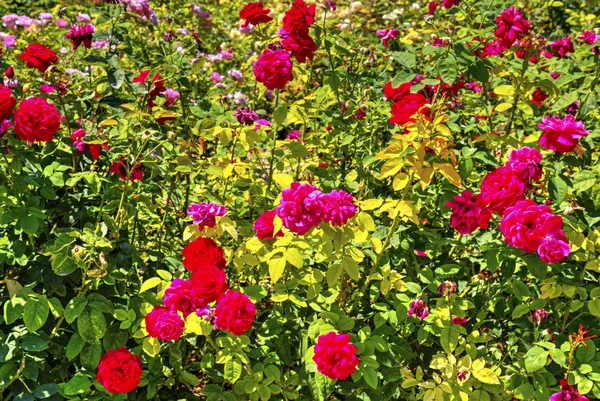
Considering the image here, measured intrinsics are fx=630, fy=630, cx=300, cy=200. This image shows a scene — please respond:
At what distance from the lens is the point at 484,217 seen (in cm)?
190

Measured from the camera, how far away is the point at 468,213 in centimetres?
192

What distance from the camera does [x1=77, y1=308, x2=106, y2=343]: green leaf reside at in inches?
76.8

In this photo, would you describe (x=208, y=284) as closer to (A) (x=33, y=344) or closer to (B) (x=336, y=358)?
(B) (x=336, y=358)

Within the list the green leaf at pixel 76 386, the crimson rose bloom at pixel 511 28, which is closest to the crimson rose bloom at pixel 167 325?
the green leaf at pixel 76 386

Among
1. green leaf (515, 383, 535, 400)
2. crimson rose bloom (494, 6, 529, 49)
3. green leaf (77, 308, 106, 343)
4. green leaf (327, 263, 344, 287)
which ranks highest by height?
crimson rose bloom (494, 6, 529, 49)

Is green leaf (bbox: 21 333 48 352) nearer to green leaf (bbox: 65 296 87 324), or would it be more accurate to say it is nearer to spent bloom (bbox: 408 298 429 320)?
green leaf (bbox: 65 296 87 324)

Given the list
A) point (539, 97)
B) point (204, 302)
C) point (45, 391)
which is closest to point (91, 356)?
point (45, 391)

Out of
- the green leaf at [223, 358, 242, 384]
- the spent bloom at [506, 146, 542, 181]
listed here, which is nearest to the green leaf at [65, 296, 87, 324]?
the green leaf at [223, 358, 242, 384]

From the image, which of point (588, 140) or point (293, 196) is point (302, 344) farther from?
point (588, 140)

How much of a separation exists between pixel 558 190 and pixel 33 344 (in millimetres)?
1711

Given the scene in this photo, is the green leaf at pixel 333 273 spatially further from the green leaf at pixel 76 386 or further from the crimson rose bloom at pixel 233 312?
the green leaf at pixel 76 386

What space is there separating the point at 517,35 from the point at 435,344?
118 cm

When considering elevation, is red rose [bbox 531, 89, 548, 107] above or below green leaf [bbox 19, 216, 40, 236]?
below

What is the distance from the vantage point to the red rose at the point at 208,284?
1776 millimetres
